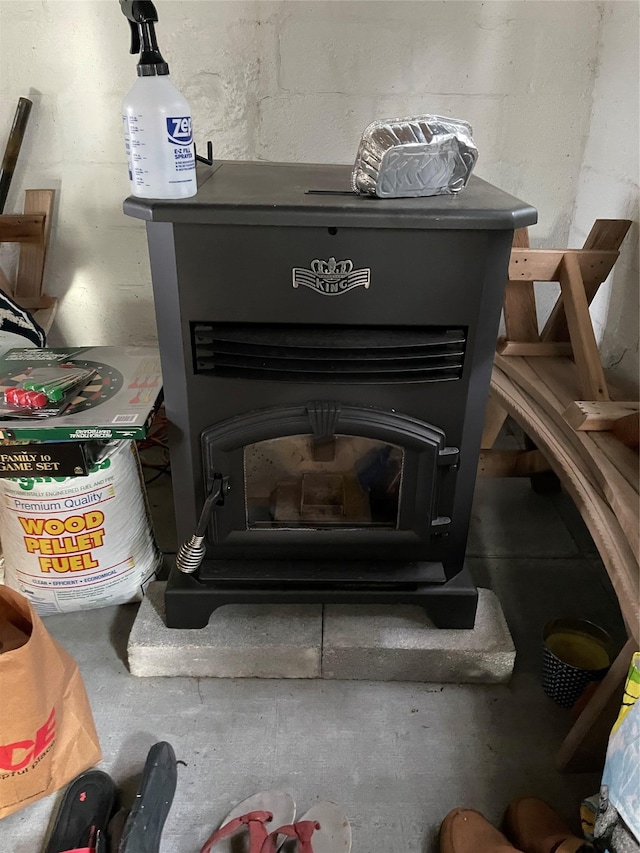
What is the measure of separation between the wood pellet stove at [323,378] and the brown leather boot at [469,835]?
346mm

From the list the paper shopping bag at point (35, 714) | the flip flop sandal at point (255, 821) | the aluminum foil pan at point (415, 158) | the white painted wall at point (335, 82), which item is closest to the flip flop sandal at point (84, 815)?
the paper shopping bag at point (35, 714)

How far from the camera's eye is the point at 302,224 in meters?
0.93

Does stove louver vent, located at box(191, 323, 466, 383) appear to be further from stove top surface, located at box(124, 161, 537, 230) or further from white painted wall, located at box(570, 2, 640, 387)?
white painted wall, located at box(570, 2, 640, 387)

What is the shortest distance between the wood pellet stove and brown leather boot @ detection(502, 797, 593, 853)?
33 cm

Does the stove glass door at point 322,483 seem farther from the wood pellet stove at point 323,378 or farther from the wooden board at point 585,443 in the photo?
the wooden board at point 585,443

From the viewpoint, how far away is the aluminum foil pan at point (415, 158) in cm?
96

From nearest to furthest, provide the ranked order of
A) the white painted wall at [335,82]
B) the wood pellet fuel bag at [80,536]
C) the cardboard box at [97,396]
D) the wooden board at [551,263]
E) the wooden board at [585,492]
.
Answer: the wooden board at [585,492]
the cardboard box at [97,396]
the wood pellet fuel bag at [80,536]
the wooden board at [551,263]
the white painted wall at [335,82]

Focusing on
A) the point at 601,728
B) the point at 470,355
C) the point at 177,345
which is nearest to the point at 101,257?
the point at 177,345

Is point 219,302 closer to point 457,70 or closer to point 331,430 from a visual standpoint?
point 331,430

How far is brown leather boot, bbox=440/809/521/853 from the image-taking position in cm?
95

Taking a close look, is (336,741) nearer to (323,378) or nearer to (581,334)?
(323,378)

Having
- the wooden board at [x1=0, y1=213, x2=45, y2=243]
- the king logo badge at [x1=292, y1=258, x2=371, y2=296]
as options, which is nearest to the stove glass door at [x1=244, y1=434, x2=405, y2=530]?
the king logo badge at [x1=292, y1=258, x2=371, y2=296]

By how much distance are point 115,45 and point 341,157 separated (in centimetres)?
60

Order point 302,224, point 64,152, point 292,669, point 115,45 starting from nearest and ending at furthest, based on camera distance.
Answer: point 302,224
point 292,669
point 115,45
point 64,152
